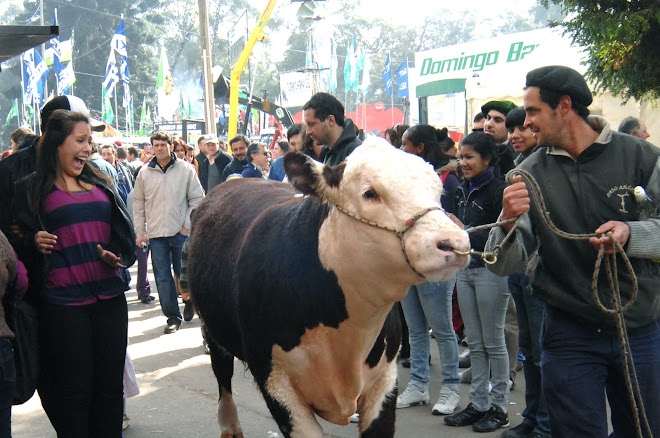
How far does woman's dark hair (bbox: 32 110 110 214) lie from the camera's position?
379 centimetres

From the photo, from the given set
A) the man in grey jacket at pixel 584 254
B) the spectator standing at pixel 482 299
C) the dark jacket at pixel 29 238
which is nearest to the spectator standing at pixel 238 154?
the spectator standing at pixel 482 299

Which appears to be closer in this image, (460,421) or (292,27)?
(460,421)

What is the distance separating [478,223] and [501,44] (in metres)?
10.6

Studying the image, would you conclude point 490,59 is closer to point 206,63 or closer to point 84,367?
point 206,63

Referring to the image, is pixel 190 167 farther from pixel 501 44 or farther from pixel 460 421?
pixel 501 44

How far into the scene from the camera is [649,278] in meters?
2.98

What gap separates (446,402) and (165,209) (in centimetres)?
428

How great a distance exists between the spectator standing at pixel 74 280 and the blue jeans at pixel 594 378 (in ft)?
7.81

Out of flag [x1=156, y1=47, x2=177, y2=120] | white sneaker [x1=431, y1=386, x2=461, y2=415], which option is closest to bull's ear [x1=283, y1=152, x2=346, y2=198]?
white sneaker [x1=431, y1=386, x2=461, y2=415]

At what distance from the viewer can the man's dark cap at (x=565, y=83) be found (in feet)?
9.80

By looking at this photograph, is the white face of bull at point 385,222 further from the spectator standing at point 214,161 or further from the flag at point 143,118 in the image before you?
the flag at point 143,118

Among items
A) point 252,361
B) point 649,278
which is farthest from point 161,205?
point 649,278

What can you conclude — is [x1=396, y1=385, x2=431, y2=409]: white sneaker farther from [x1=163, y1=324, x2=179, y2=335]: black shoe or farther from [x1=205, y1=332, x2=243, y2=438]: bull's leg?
[x1=163, y1=324, x2=179, y2=335]: black shoe

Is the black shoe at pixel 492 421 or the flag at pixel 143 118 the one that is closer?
the black shoe at pixel 492 421
